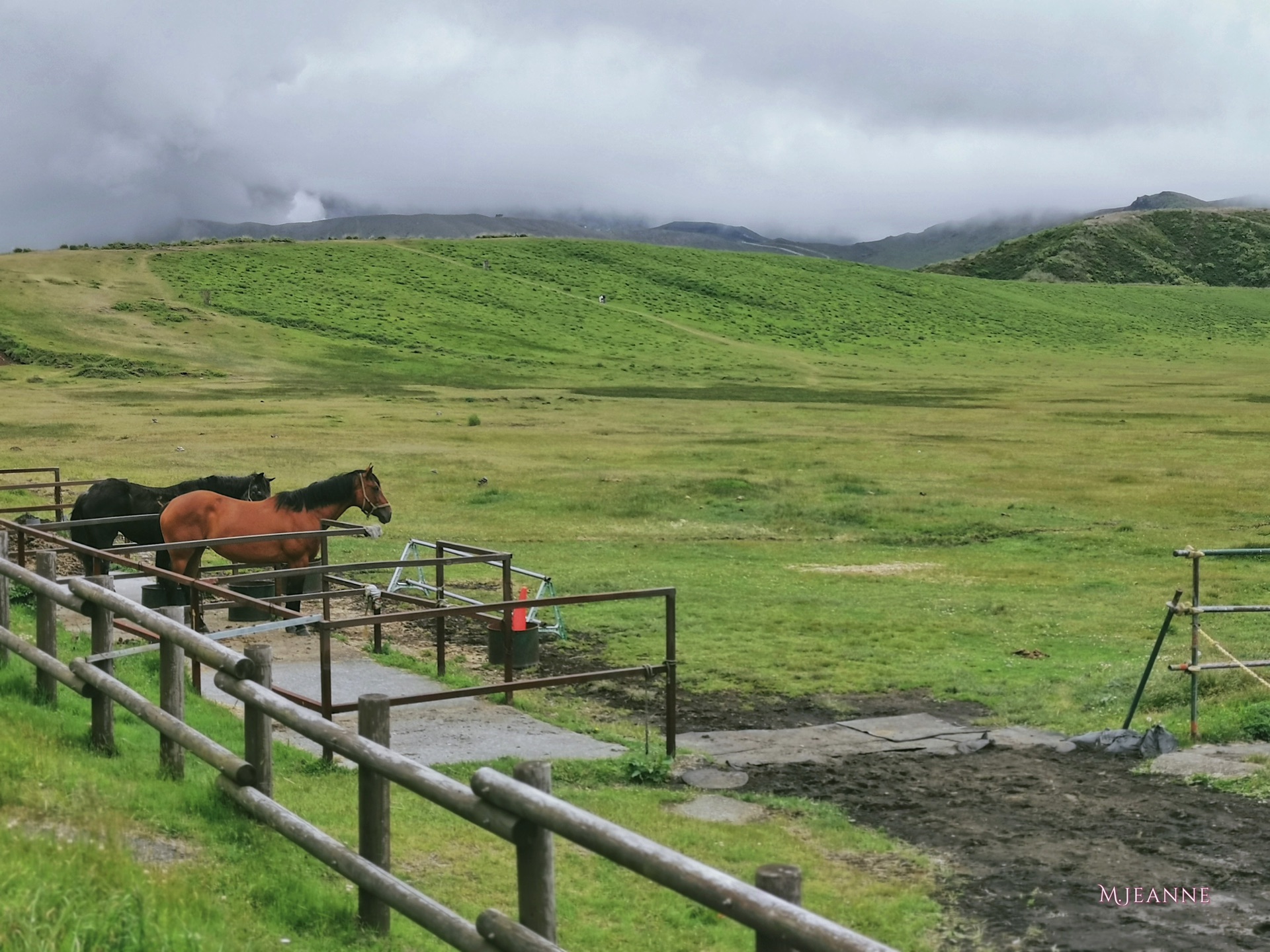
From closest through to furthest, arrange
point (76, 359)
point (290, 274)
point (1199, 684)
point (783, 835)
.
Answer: point (783, 835) < point (1199, 684) < point (76, 359) < point (290, 274)

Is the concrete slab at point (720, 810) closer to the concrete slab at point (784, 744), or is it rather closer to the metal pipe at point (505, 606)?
the concrete slab at point (784, 744)

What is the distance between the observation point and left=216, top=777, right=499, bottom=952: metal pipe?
4.50 m

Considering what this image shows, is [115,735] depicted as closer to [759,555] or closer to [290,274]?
[759,555]

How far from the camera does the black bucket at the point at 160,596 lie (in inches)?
560

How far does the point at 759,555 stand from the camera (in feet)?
77.6

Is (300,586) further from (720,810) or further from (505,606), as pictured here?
(720,810)

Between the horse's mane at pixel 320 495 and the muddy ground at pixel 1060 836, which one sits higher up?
the horse's mane at pixel 320 495

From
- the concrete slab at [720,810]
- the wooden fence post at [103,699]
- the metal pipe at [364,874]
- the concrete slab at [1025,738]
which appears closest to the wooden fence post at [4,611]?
the wooden fence post at [103,699]

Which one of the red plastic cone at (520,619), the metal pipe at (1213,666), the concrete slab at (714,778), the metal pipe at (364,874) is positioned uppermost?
the metal pipe at (364,874)

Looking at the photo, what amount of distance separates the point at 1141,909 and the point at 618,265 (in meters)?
131

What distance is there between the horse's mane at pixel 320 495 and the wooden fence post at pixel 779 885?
12.9 meters

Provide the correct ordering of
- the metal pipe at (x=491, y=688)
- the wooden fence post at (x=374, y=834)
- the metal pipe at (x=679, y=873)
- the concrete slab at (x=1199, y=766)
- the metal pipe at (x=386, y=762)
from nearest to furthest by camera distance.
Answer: the metal pipe at (x=679, y=873) < the metal pipe at (x=386, y=762) < the wooden fence post at (x=374, y=834) < the metal pipe at (x=491, y=688) < the concrete slab at (x=1199, y=766)

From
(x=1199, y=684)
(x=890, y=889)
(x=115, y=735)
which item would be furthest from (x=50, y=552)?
(x=1199, y=684)

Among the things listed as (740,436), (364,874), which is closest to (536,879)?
(364,874)
